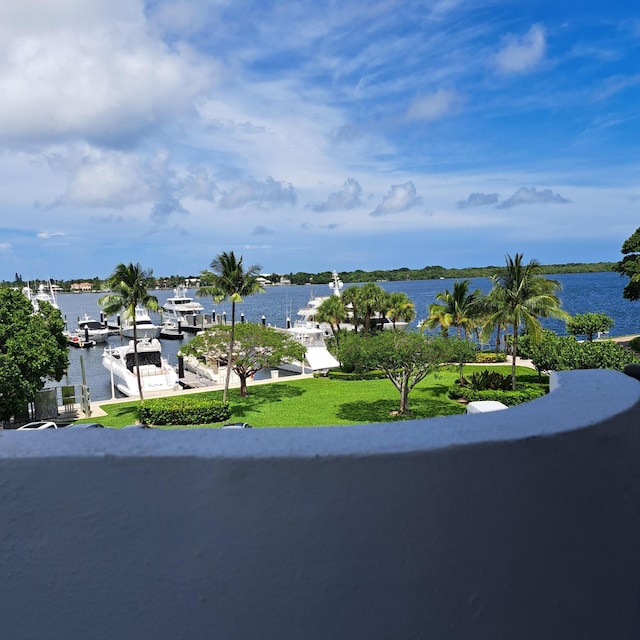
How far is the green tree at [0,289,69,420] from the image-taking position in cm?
2041

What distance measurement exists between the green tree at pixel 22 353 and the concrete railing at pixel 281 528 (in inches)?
828

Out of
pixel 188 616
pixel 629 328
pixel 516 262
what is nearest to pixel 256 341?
pixel 516 262

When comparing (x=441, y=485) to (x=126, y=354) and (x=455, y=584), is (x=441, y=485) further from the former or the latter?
(x=126, y=354)

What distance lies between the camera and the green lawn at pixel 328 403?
2234cm

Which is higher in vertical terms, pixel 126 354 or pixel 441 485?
pixel 441 485

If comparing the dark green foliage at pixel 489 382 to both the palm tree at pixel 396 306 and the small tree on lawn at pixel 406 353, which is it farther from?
the palm tree at pixel 396 306

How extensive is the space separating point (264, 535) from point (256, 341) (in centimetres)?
2544

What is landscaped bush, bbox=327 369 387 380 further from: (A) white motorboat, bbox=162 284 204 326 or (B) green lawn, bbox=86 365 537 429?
(A) white motorboat, bbox=162 284 204 326

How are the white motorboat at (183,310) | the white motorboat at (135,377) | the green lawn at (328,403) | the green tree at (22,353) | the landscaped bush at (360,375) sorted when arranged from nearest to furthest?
the green tree at (22,353) < the green lawn at (328,403) < the landscaped bush at (360,375) < the white motorboat at (135,377) < the white motorboat at (183,310)

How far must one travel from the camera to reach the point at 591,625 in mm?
2230

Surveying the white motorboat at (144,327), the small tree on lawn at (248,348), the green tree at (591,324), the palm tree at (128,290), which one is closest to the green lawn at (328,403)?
the small tree on lawn at (248,348)

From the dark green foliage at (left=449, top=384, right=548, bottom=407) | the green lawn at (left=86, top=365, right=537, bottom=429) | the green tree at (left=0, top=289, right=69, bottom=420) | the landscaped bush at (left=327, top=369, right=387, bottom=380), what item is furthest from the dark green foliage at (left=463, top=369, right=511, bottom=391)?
the green tree at (left=0, top=289, right=69, bottom=420)

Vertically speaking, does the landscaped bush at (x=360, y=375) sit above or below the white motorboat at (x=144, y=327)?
below

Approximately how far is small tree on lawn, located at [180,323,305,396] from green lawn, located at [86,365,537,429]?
2.04 meters
